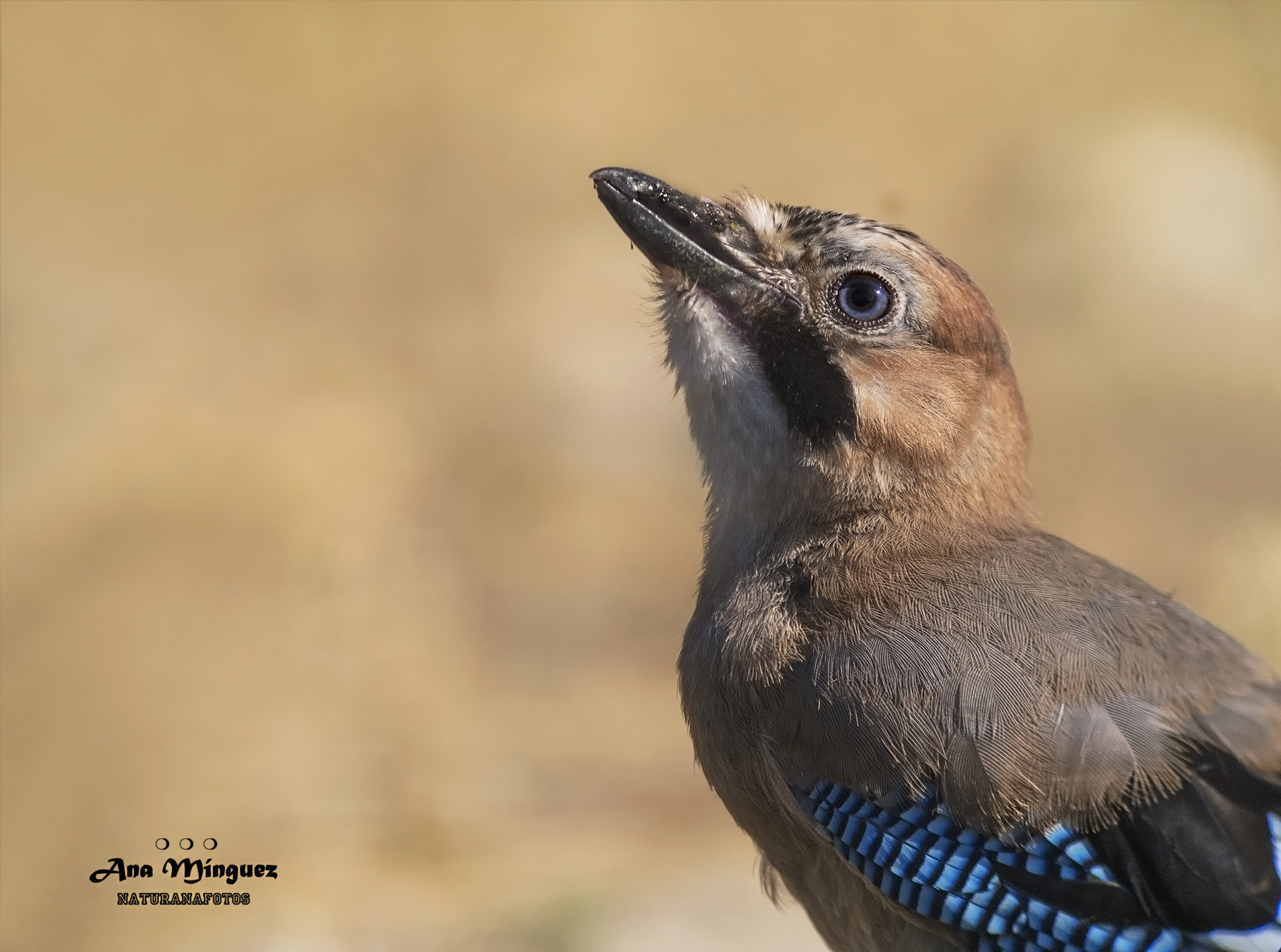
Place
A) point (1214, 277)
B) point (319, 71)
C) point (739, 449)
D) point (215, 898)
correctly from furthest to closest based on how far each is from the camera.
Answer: point (1214, 277), point (319, 71), point (215, 898), point (739, 449)

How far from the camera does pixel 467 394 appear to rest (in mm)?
7203

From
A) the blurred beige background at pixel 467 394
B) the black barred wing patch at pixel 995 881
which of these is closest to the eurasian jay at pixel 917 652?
the black barred wing patch at pixel 995 881

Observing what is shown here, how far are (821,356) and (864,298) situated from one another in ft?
0.70

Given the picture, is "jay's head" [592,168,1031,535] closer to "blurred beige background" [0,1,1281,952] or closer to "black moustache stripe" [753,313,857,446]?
"black moustache stripe" [753,313,857,446]

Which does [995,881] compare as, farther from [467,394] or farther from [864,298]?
[467,394]

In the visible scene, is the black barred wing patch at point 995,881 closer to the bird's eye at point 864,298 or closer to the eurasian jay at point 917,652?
the eurasian jay at point 917,652

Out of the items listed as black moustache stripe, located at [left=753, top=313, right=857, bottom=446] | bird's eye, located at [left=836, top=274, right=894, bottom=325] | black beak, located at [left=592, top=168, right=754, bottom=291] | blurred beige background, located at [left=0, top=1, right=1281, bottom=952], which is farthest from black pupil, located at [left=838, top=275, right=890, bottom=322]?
blurred beige background, located at [left=0, top=1, right=1281, bottom=952]

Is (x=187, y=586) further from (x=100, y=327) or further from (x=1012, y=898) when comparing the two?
(x=1012, y=898)

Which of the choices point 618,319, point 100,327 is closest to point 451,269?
point 618,319

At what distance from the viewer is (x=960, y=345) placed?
3.64 m

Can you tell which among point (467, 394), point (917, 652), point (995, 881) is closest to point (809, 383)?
point (917, 652)

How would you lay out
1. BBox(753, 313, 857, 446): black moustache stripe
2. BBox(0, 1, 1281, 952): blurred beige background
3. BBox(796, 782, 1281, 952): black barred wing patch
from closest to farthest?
BBox(796, 782, 1281, 952): black barred wing patch, BBox(753, 313, 857, 446): black moustache stripe, BBox(0, 1, 1281, 952): blurred beige background

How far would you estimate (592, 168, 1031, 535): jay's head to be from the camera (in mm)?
3535

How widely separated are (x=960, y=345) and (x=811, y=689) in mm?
1086
